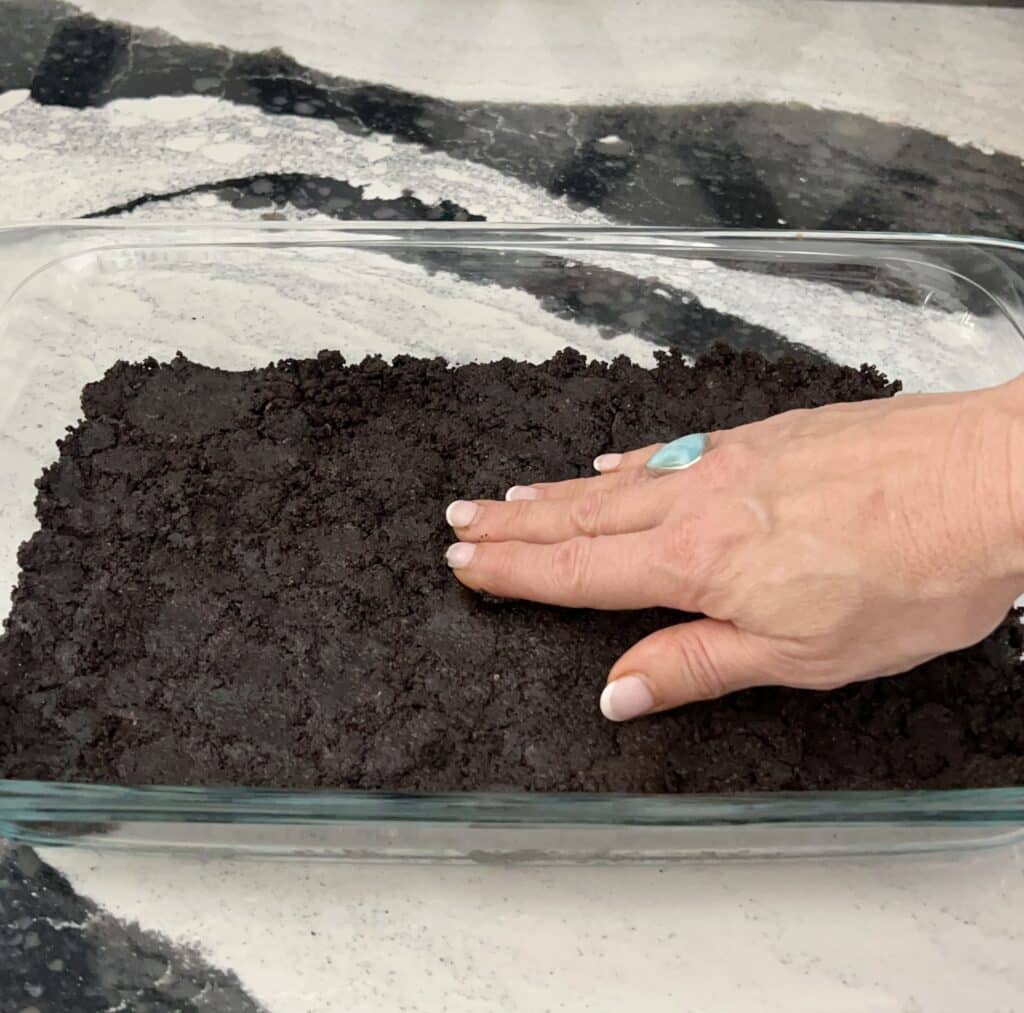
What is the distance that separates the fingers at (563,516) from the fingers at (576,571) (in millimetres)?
17

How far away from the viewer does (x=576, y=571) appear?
36.2 inches

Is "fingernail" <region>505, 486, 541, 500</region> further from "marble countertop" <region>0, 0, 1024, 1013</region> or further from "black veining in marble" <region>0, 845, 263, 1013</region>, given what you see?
"black veining in marble" <region>0, 845, 263, 1013</region>

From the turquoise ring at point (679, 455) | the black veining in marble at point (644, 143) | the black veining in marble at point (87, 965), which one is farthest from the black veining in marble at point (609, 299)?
the black veining in marble at point (87, 965)

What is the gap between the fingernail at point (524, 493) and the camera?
104cm

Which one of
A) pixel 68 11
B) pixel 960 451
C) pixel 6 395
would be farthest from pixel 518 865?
pixel 68 11

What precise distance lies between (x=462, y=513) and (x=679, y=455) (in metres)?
0.22

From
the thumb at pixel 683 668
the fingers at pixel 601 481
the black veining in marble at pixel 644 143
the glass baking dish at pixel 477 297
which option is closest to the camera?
the thumb at pixel 683 668

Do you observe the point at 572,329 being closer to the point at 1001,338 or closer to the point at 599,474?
the point at 599,474

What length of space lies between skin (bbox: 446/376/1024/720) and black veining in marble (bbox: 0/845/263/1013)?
44 centimetres

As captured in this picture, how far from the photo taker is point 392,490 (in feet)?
3.59

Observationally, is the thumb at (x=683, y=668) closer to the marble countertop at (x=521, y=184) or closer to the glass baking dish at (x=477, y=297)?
the marble countertop at (x=521, y=184)

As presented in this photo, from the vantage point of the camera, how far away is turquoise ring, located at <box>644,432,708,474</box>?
0.95m

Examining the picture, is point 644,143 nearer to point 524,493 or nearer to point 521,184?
point 521,184

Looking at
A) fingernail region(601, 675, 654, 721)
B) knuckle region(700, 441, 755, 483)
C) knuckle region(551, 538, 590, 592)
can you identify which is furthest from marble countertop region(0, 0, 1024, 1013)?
knuckle region(700, 441, 755, 483)
